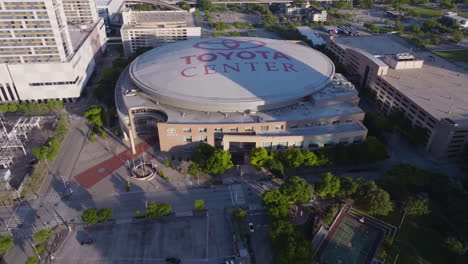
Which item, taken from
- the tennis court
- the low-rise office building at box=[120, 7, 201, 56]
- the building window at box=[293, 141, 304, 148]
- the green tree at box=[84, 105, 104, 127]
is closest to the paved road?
the building window at box=[293, 141, 304, 148]

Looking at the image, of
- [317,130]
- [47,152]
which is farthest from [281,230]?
[47,152]

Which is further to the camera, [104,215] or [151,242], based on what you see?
[104,215]

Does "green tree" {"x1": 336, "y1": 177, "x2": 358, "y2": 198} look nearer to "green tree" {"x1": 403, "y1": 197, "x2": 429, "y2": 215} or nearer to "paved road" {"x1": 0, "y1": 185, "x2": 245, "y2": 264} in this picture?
"green tree" {"x1": 403, "y1": 197, "x2": 429, "y2": 215}

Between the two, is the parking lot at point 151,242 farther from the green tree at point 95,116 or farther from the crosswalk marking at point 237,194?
the green tree at point 95,116

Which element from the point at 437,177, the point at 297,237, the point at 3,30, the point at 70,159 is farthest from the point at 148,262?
the point at 3,30

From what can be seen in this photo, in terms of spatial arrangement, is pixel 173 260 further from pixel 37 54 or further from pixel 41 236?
pixel 37 54

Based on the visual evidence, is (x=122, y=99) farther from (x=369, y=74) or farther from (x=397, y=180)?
(x=369, y=74)

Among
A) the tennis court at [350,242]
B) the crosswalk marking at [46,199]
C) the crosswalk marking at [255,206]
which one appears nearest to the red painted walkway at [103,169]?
the crosswalk marking at [46,199]
